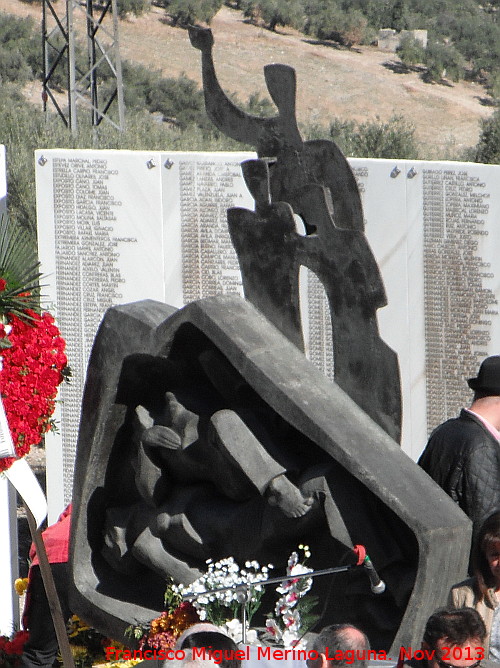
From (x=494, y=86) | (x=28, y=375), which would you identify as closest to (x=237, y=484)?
(x=28, y=375)

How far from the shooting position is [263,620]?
4.19 m

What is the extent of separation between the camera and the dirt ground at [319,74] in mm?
28531

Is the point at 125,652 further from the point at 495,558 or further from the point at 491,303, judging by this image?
the point at 491,303

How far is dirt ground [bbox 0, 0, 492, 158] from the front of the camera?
28.5 metres

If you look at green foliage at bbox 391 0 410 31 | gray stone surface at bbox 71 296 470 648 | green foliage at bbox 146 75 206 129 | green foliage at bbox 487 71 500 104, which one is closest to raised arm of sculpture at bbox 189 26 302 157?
gray stone surface at bbox 71 296 470 648

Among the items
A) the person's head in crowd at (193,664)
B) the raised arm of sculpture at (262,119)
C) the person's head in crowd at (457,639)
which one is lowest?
the person's head in crowd at (193,664)

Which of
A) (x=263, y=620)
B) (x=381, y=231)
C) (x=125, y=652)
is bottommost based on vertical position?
(x=125, y=652)

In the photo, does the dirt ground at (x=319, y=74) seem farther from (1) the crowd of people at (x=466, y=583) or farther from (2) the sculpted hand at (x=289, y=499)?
(2) the sculpted hand at (x=289, y=499)

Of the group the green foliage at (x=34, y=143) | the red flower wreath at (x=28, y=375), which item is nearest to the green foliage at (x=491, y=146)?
the green foliage at (x=34, y=143)

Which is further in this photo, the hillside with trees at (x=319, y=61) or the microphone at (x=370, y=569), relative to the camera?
the hillside with trees at (x=319, y=61)

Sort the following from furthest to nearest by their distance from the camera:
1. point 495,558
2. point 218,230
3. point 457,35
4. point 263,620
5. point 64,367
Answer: point 457,35, point 218,230, point 64,367, point 263,620, point 495,558

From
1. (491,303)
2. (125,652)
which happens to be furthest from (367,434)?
(491,303)

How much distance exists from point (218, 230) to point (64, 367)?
6.17 feet

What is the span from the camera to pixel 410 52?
3158 centimetres
